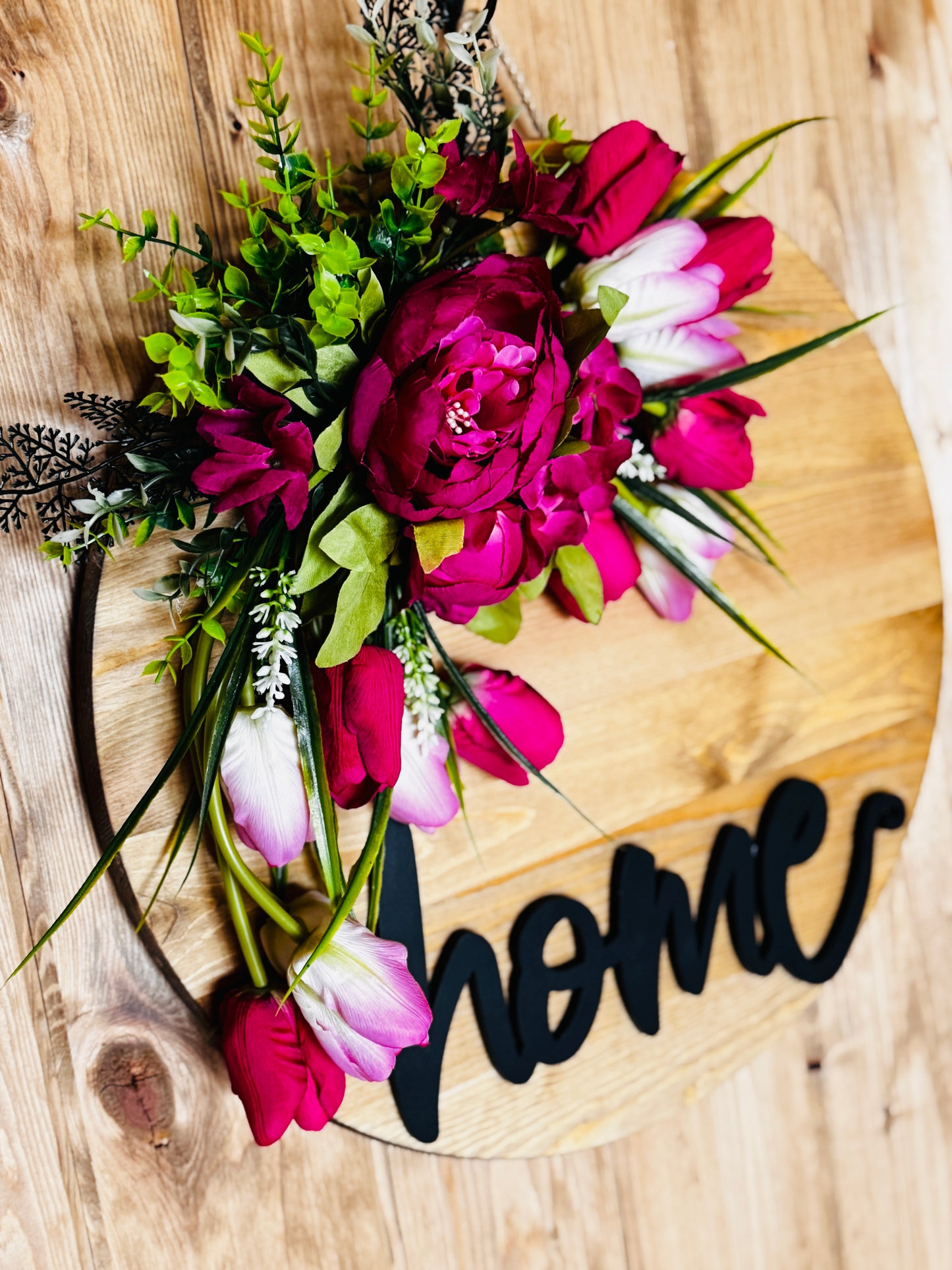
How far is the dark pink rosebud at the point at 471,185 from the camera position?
534 millimetres

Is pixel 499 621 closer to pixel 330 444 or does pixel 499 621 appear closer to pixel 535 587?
pixel 535 587

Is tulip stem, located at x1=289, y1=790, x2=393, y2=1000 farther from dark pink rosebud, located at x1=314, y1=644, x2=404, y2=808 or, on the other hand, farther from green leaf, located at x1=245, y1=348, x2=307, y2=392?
green leaf, located at x1=245, y1=348, x2=307, y2=392

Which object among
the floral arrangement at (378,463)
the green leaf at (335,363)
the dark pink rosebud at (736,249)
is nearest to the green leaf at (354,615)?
the floral arrangement at (378,463)

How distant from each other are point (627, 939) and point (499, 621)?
291 millimetres

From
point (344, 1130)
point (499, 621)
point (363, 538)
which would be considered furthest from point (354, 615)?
point (344, 1130)

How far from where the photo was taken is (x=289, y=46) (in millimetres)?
700

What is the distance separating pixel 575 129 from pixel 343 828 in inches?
23.5

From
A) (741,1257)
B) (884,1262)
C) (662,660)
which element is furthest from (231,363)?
(884,1262)

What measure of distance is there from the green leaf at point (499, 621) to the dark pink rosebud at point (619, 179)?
25 centimetres

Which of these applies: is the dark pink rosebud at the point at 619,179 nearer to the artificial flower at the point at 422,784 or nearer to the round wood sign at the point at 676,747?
the round wood sign at the point at 676,747

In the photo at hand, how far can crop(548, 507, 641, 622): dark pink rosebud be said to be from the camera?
690mm

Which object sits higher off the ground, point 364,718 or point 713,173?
point 713,173

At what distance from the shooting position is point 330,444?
1.72 feet

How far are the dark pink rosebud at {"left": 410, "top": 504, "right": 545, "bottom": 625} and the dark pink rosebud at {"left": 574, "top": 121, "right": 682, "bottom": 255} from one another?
0.23m
